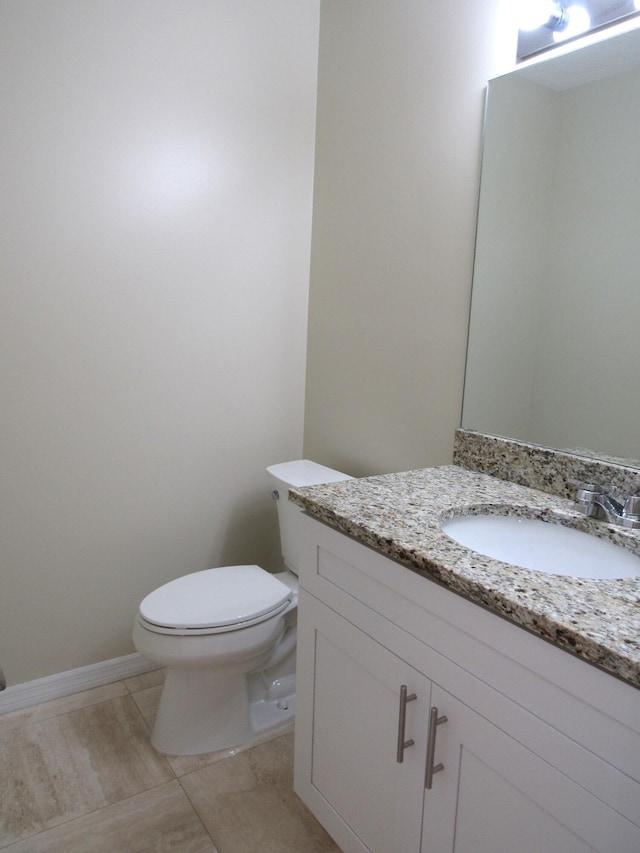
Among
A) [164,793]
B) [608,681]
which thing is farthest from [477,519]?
[164,793]

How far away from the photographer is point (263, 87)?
2.06 metres

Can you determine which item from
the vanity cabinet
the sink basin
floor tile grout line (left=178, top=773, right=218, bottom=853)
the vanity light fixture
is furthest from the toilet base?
the vanity light fixture

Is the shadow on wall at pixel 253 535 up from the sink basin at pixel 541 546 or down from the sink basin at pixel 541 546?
down

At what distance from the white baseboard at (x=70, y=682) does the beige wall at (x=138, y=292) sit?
38 mm

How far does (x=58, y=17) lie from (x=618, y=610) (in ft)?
6.69

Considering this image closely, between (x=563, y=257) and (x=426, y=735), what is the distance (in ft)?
3.58

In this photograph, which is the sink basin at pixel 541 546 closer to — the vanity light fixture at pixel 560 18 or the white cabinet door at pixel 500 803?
the white cabinet door at pixel 500 803

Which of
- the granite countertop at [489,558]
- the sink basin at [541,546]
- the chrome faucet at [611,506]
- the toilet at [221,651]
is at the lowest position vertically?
the toilet at [221,651]

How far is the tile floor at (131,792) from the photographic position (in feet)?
4.74

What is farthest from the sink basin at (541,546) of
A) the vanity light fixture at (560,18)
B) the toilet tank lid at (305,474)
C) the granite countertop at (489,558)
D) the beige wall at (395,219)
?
the vanity light fixture at (560,18)

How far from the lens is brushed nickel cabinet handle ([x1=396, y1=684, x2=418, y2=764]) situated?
3.46 feet

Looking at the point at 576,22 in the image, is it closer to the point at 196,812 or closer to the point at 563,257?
the point at 563,257

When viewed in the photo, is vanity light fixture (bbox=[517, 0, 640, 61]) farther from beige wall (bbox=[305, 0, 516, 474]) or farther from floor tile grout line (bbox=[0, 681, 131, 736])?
floor tile grout line (bbox=[0, 681, 131, 736])

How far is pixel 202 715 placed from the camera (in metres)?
1.75
